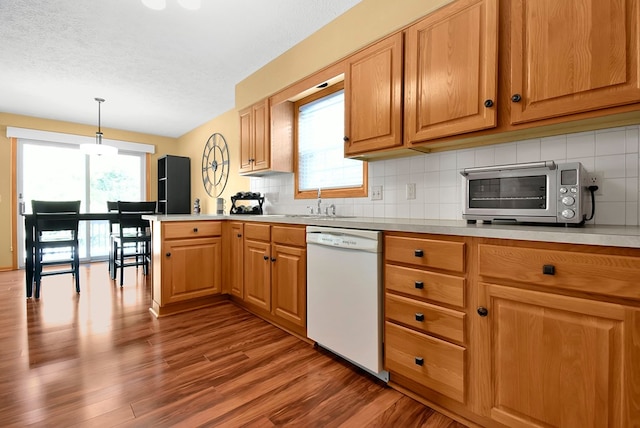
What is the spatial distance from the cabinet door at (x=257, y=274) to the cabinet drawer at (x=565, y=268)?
168 centimetres

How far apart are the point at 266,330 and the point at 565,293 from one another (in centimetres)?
198

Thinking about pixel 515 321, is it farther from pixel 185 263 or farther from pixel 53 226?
pixel 53 226

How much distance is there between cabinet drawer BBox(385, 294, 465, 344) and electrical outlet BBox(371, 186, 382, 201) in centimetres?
93

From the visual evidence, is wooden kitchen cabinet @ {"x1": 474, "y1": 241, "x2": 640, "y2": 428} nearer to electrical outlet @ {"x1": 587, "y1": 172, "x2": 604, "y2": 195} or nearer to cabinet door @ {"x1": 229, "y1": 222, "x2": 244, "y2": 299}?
electrical outlet @ {"x1": 587, "y1": 172, "x2": 604, "y2": 195}

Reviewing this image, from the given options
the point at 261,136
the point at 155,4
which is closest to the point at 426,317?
the point at 261,136

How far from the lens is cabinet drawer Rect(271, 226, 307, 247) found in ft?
7.06

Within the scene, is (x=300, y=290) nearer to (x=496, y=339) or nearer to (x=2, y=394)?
(x=496, y=339)

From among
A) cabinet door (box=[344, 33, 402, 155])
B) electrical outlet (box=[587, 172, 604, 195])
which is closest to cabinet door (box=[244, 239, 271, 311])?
cabinet door (box=[344, 33, 402, 155])

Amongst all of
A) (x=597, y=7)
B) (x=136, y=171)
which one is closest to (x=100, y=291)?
(x=136, y=171)

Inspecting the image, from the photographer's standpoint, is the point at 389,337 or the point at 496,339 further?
the point at 389,337

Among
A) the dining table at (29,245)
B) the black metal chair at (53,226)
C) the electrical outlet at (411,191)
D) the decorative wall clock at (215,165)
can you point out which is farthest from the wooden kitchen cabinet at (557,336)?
the dining table at (29,245)

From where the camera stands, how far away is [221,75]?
3.48 metres

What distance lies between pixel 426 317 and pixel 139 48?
132 inches

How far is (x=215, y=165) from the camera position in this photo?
5.08m
